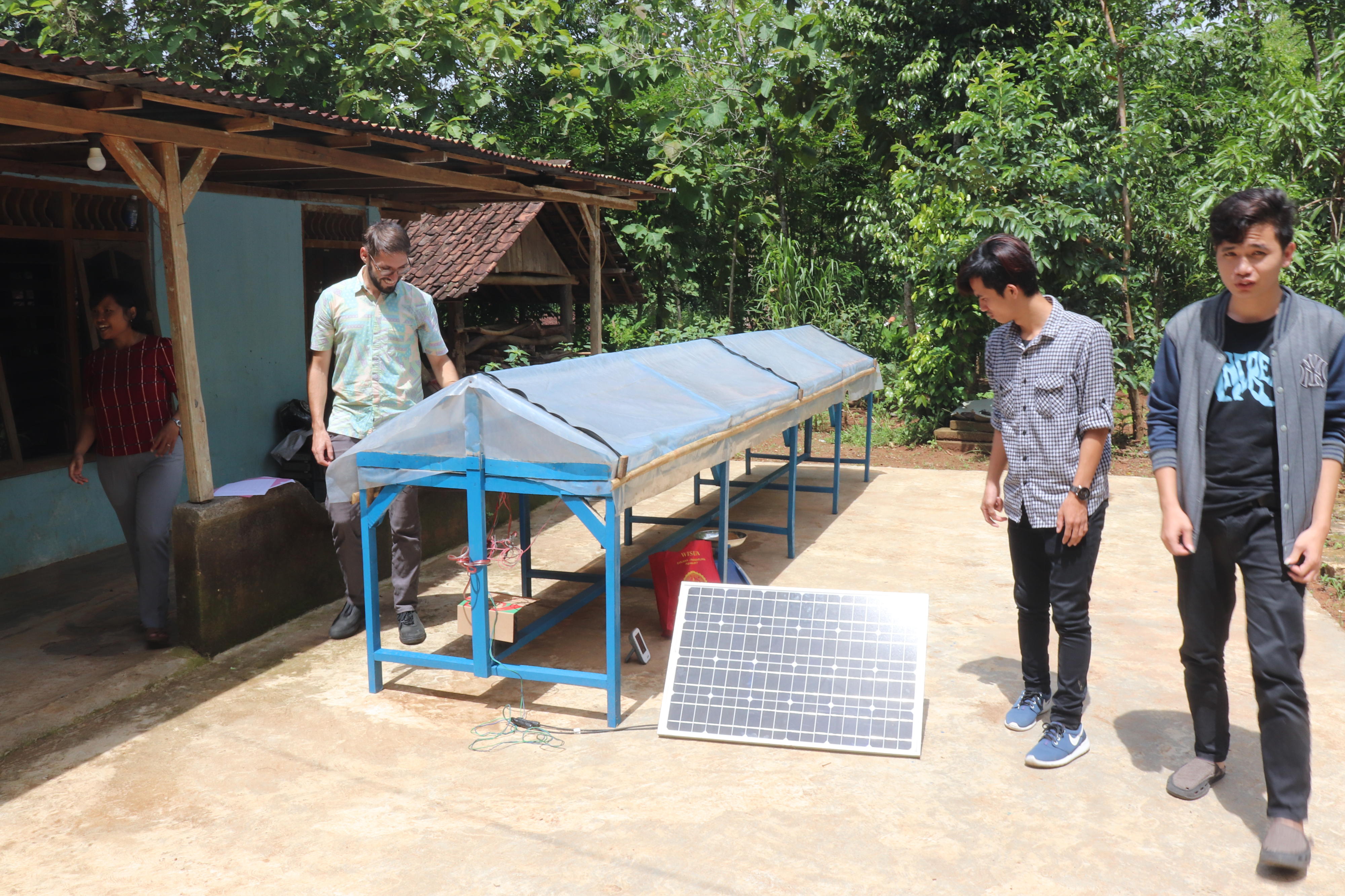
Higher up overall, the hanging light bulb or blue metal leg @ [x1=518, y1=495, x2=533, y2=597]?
the hanging light bulb

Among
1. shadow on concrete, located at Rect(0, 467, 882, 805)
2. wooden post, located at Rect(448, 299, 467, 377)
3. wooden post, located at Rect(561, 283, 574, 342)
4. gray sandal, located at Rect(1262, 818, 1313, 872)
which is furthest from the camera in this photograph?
wooden post, located at Rect(561, 283, 574, 342)

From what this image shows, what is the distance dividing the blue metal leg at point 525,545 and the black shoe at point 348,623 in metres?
0.86

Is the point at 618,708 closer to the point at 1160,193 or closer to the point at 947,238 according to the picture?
the point at 947,238

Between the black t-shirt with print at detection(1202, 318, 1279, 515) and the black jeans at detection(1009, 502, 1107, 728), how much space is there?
1.45 ft

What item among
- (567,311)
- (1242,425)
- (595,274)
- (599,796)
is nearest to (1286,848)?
(1242,425)

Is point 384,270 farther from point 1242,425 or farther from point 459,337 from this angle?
point 459,337

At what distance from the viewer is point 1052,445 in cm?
355

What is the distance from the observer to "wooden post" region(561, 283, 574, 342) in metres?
12.9

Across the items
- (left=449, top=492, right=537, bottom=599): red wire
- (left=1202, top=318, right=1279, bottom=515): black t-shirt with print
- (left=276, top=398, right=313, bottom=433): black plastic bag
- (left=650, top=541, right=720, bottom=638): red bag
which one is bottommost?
(left=650, top=541, right=720, bottom=638): red bag

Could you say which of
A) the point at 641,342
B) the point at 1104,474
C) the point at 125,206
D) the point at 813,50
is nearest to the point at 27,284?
the point at 125,206

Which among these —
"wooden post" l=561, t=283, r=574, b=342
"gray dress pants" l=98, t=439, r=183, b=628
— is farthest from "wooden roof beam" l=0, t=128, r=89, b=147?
"wooden post" l=561, t=283, r=574, b=342

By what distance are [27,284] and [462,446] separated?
159 inches

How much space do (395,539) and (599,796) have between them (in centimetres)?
201

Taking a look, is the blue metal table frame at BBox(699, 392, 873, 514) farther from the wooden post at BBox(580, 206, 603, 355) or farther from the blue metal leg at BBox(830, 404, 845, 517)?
the wooden post at BBox(580, 206, 603, 355)
